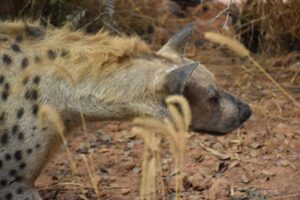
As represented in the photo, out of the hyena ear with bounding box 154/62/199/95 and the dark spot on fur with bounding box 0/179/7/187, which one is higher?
the hyena ear with bounding box 154/62/199/95

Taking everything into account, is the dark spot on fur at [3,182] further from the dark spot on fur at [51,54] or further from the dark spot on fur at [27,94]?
the dark spot on fur at [51,54]

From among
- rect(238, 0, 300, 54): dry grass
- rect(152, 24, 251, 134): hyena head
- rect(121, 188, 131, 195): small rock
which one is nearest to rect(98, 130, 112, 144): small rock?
rect(121, 188, 131, 195): small rock

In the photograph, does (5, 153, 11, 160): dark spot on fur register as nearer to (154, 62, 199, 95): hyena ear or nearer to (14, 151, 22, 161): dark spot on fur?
(14, 151, 22, 161): dark spot on fur

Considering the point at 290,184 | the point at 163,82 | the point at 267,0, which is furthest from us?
the point at 267,0

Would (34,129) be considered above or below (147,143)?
below

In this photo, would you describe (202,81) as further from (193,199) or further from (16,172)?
(16,172)

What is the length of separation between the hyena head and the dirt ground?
17.0 inches

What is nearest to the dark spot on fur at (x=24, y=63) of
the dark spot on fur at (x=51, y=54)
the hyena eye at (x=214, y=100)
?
the dark spot on fur at (x=51, y=54)

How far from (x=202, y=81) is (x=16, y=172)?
41.3 inches

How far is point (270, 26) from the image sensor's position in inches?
232

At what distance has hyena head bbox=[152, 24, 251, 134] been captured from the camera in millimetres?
A: 3787

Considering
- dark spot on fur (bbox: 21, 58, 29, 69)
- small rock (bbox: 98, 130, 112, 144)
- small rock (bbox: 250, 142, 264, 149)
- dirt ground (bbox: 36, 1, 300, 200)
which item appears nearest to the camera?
dark spot on fur (bbox: 21, 58, 29, 69)

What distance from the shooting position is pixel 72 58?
3.70m

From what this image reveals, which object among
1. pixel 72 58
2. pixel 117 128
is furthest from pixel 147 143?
pixel 117 128
